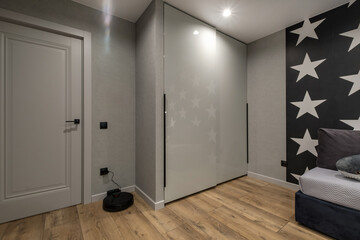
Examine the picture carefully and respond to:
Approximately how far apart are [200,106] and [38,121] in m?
1.99

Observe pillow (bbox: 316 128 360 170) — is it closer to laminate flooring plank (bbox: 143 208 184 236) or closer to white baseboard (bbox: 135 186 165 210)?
laminate flooring plank (bbox: 143 208 184 236)

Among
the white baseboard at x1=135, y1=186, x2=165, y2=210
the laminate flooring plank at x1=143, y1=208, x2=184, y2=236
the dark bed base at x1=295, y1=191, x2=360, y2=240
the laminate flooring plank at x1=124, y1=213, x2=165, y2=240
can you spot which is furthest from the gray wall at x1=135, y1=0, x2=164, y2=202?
the dark bed base at x1=295, y1=191, x2=360, y2=240

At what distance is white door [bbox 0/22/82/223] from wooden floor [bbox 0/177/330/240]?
245 mm

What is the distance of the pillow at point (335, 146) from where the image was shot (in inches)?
72.6

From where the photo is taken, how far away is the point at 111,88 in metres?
2.33

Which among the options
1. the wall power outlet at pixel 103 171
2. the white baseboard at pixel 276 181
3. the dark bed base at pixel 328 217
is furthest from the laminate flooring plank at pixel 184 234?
the white baseboard at pixel 276 181

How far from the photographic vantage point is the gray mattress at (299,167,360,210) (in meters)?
1.42

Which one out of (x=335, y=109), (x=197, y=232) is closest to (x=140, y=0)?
(x=197, y=232)

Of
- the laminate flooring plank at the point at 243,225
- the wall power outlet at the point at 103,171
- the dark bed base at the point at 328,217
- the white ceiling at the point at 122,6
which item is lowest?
the laminate flooring plank at the point at 243,225

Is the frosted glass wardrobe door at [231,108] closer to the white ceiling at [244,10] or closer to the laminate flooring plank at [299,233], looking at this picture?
the white ceiling at [244,10]

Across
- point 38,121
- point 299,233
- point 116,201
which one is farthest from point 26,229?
point 299,233

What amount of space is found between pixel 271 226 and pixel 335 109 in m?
1.72

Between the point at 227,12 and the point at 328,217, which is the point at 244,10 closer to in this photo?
the point at 227,12

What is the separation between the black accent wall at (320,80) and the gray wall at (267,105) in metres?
0.11
